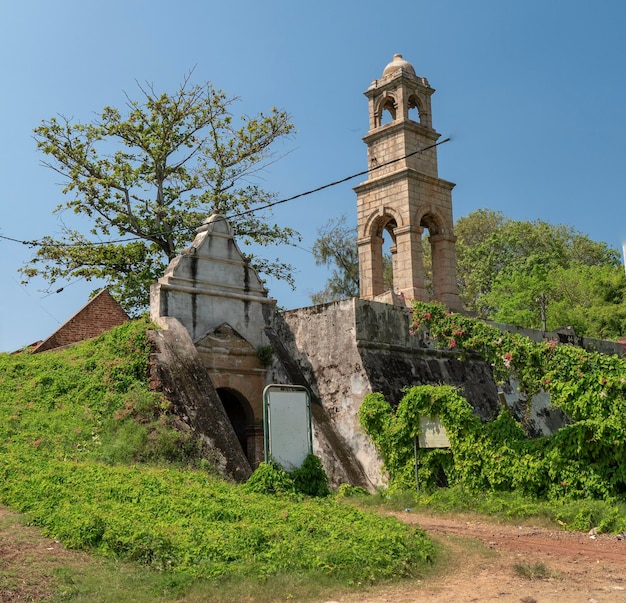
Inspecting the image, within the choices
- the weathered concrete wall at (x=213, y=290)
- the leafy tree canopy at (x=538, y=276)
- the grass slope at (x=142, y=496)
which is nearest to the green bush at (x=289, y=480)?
the grass slope at (x=142, y=496)

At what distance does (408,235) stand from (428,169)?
2295mm

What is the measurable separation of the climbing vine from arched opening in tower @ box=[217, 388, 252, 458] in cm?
225

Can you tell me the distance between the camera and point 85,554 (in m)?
6.76

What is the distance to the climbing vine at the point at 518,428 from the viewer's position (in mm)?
10352

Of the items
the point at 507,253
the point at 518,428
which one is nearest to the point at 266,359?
the point at 518,428

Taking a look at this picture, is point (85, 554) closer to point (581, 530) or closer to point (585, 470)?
point (581, 530)

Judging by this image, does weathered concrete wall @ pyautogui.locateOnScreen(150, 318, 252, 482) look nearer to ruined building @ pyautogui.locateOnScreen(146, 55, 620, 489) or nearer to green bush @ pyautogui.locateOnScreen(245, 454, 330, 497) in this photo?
ruined building @ pyautogui.locateOnScreen(146, 55, 620, 489)

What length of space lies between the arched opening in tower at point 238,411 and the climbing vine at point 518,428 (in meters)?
2.25

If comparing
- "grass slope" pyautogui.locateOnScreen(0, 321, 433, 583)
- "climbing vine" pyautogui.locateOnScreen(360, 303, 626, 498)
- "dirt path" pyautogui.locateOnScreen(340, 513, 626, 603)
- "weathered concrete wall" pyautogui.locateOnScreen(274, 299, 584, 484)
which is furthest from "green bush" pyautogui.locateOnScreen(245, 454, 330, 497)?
"climbing vine" pyautogui.locateOnScreen(360, 303, 626, 498)

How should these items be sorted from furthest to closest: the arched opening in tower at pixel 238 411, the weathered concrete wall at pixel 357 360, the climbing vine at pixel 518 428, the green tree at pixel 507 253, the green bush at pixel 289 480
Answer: the green tree at pixel 507 253
the weathered concrete wall at pixel 357 360
the arched opening in tower at pixel 238 411
the climbing vine at pixel 518 428
the green bush at pixel 289 480

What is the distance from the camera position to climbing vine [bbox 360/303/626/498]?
34.0ft

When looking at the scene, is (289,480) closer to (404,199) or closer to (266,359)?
(266,359)

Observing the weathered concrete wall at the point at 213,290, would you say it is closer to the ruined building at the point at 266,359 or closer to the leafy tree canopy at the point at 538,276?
the ruined building at the point at 266,359

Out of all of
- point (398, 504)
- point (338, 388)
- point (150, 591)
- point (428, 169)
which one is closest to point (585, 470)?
point (398, 504)
